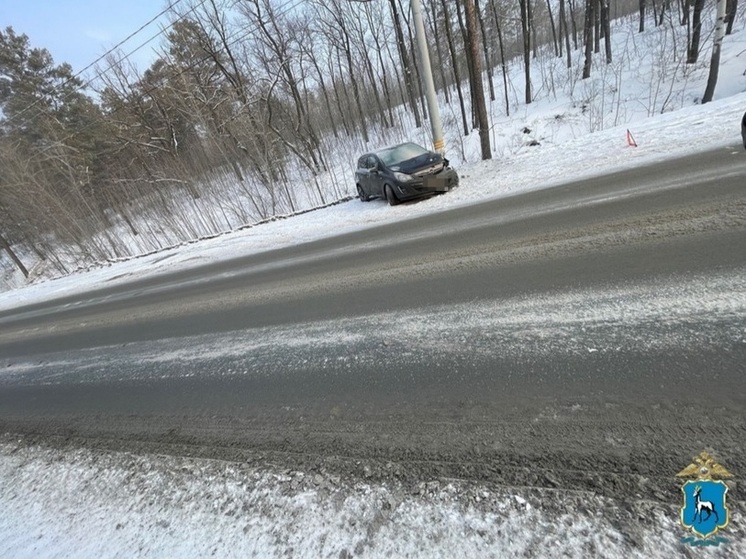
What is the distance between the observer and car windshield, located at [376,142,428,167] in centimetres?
1165

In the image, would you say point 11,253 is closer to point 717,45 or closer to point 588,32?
point 588,32

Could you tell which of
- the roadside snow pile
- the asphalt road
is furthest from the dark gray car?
the roadside snow pile

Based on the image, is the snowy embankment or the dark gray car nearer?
the snowy embankment

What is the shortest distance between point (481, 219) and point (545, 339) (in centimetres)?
449

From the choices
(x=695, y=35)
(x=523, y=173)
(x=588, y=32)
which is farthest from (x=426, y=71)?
(x=588, y=32)

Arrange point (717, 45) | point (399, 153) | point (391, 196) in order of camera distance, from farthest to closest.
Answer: point (717, 45) < point (399, 153) < point (391, 196)

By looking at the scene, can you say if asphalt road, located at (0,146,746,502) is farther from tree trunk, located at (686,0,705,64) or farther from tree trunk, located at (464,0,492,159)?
tree trunk, located at (686,0,705,64)

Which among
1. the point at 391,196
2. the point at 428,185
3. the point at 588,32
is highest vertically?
the point at 588,32

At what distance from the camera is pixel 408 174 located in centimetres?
1066

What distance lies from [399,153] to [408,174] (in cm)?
165

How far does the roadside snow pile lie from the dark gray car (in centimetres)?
929

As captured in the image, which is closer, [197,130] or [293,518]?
[293,518]

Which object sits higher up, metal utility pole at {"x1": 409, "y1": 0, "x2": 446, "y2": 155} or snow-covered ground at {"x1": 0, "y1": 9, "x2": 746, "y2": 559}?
metal utility pole at {"x1": 409, "y1": 0, "x2": 446, "y2": 155}

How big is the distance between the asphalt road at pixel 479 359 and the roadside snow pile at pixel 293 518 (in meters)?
0.14
